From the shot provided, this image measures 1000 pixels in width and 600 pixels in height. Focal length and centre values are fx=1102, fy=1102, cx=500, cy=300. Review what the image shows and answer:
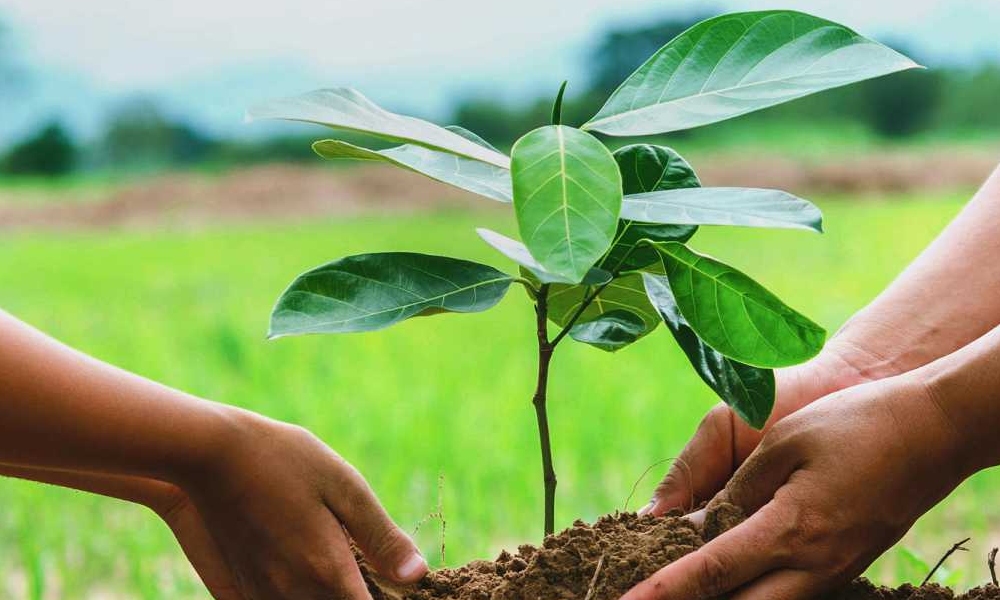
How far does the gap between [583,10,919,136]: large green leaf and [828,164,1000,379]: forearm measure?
1.53 feet

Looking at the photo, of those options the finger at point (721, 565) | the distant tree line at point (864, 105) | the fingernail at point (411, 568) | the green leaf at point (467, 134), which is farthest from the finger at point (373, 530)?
the distant tree line at point (864, 105)

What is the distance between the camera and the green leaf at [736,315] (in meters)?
0.92

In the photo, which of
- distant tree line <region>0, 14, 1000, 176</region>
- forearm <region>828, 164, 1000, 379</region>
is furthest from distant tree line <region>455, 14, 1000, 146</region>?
forearm <region>828, 164, 1000, 379</region>

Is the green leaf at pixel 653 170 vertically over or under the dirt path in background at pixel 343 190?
over

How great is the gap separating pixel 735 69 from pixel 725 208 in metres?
0.16

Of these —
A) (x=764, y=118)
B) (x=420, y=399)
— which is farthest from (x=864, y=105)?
(x=420, y=399)

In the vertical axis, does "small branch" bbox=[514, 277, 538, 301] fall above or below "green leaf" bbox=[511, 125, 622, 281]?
below

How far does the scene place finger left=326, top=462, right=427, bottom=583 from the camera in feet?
3.30

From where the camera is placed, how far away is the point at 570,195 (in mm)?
846

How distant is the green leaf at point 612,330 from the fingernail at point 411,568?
0.26 m

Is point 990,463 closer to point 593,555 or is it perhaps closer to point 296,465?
point 593,555

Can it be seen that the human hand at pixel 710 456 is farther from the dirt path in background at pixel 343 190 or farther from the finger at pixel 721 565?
the dirt path in background at pixel 343 190

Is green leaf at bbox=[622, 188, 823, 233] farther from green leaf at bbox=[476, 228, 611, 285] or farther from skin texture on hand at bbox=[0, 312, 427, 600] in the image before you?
skin texture on hand at bbox=[0, 312, 427, 600]

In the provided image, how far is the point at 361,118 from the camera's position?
891mm
